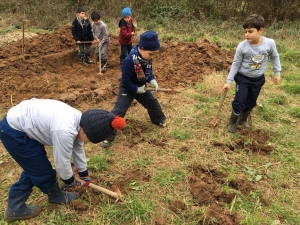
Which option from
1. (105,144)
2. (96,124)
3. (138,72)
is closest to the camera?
(96,124)

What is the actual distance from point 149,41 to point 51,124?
5.45 feet

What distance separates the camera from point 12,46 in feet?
25.6

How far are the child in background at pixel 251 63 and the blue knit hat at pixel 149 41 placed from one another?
1.18 m

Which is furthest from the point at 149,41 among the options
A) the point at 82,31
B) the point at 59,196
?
the point at 82,31

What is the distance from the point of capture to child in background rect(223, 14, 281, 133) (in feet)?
11.8

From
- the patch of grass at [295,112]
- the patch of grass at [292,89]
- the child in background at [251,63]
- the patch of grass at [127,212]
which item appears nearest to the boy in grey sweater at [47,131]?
the patch of grass at [127,212]

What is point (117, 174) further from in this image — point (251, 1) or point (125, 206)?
point (251, 1)

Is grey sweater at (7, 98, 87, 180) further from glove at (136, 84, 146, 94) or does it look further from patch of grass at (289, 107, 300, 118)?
patch of grass at (289, 107, 300, 118)

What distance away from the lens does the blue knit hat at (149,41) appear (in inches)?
132

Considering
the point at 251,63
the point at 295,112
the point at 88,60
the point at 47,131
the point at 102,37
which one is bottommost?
the point at 88,60

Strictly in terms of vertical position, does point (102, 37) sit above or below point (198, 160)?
above

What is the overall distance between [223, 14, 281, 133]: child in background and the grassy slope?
628 millimetres

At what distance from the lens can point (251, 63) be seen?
3838 millimetres

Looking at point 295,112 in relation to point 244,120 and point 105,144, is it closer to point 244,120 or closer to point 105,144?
point 244,120
